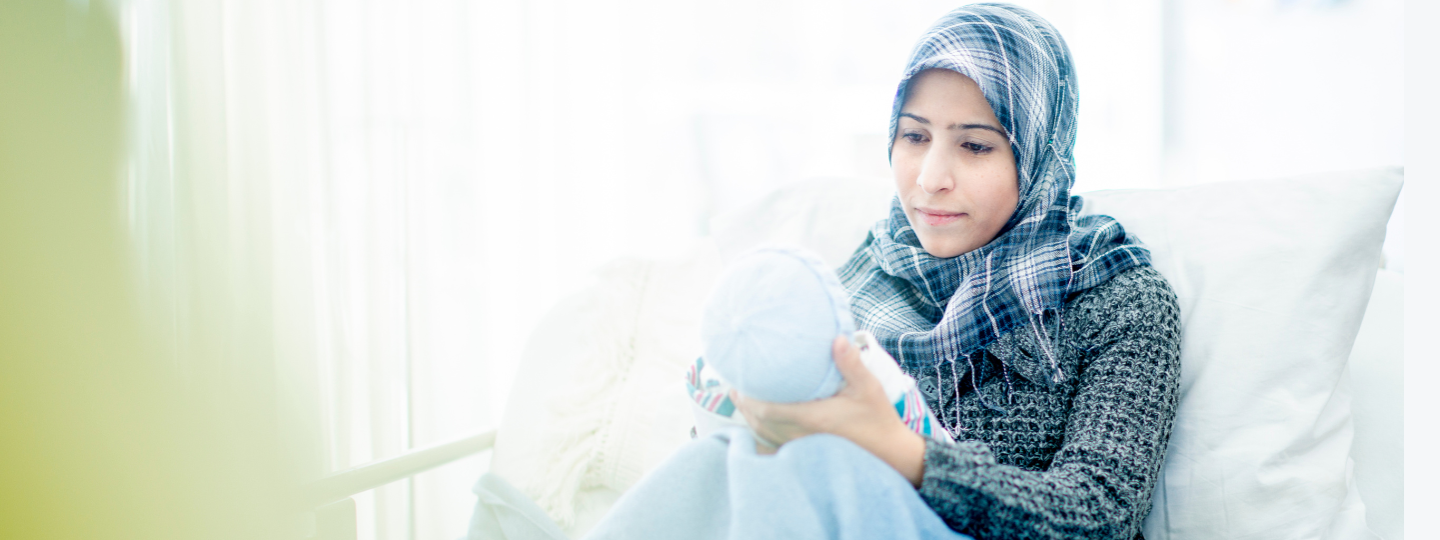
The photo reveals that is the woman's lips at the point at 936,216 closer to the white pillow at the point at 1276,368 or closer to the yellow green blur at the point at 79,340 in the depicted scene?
the white pillow at the point at 1276,368

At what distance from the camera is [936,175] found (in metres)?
0.98

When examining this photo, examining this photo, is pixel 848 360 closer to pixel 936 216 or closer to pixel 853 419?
pixel 853 419

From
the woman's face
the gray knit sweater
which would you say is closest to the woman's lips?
the woman's face

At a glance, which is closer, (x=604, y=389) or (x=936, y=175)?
(x=936, y=175)

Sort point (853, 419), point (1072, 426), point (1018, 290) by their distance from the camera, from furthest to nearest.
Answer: point (1018, 290), point (1072, 426), point (853, 419)

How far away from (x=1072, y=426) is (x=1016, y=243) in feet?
0.84

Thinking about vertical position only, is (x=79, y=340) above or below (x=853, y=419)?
above

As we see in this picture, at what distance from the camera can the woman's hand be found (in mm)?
737

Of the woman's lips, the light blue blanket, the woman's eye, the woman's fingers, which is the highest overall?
the woman's eye

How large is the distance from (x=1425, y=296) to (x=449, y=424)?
4.34 ft

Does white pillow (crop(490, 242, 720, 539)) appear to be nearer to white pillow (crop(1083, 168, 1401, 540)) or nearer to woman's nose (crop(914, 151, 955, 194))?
woman's nose (crop(914, 151, 955, 194))

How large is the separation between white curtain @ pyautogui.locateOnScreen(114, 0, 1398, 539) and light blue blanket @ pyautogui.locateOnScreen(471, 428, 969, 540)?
0.52 metres

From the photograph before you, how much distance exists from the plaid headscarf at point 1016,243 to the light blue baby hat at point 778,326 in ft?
1.05

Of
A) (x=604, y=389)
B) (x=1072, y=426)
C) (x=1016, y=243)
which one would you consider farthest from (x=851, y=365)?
(x=604, y=389)
